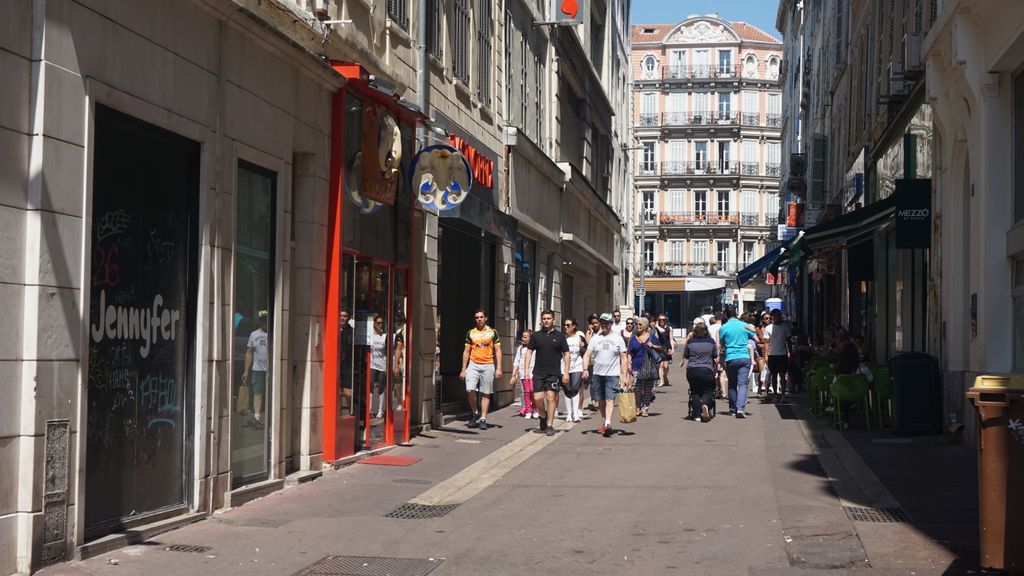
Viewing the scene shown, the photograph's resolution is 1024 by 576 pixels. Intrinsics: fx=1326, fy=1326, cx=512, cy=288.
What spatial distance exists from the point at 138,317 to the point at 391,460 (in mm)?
5833

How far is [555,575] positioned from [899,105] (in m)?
15.6

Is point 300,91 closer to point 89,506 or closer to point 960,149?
point 89,506

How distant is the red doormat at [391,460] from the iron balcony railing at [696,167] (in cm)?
7163

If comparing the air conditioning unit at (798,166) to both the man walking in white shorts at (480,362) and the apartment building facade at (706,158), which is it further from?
the apartment building facade at (706,158)

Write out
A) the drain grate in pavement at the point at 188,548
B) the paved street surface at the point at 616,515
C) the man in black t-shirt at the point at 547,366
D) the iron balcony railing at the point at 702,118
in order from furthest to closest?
the iron balcony railing at the point at 702,118, the man in black t-shirt at the point at 547,366, the drain grate in pavement at the point at 188,548, the paved street surface at the point at 616,515

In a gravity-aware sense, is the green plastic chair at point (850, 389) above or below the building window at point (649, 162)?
below


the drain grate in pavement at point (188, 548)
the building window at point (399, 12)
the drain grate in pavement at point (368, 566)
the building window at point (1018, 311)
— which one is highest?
the building window at point (399, 12)

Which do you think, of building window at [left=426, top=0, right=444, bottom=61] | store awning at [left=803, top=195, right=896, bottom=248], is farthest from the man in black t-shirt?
store awning at [left=803, top=195, right=896, bottom=248]

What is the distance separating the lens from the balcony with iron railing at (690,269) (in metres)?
85.1

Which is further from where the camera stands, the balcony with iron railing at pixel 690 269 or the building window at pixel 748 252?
the balcony with iron railing at pixel 690 269

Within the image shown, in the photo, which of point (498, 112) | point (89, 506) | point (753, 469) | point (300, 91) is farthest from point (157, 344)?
point (498, 112)

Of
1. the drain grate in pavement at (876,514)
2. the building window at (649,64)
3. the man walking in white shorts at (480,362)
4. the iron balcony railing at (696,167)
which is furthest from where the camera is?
the building window at (649,64)

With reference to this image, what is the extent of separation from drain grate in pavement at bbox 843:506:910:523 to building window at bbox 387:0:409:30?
863cm

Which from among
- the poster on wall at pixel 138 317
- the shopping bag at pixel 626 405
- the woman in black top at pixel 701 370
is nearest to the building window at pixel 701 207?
the woman in black top at pixel 701 370
